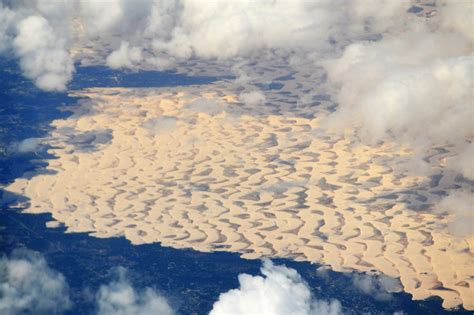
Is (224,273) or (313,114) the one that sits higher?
(313,114)

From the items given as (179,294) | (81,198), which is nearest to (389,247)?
(179,294)

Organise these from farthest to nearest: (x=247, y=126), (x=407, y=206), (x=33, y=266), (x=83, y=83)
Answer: (x=83, y=83), (x=247, y=126), (x=407, y=206), (x=33, y=266)

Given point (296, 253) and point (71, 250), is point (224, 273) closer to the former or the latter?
point (296, 253)

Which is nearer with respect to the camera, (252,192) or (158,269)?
(158,269)

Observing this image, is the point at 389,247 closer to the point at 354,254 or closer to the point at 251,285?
the point at 354,254

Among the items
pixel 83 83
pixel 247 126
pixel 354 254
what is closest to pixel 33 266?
pixel 354 254

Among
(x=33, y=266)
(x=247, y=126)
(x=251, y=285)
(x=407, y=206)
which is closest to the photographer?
(x=251, y=285)

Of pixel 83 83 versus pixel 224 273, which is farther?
pixel 83 83
